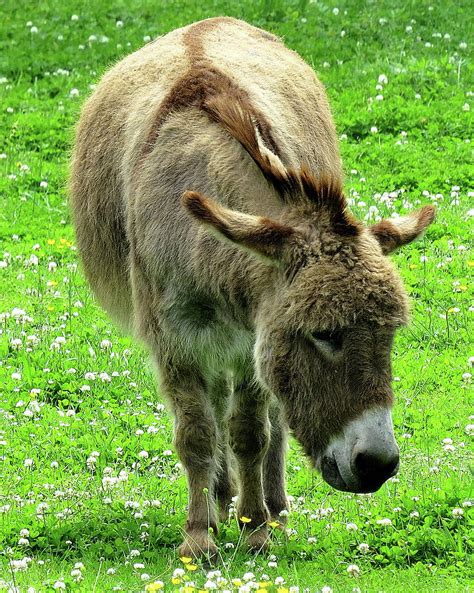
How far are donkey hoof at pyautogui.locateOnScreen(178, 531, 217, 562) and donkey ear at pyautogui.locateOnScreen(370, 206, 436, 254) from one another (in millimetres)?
1760

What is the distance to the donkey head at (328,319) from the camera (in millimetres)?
4828

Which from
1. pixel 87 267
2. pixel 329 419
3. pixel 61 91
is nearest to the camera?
pixel 329 419

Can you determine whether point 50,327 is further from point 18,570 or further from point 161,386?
point 18,570

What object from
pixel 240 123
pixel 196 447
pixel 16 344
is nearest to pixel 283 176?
pixel 240 123

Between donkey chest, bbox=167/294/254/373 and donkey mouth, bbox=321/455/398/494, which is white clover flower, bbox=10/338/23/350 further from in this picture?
donkey mouth, bbox=321/455/398/494

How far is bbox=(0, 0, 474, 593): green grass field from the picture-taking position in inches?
226

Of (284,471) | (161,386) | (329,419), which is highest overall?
(329,419)

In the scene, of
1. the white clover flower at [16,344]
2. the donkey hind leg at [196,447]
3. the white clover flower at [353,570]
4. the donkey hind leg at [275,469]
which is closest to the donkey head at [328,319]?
the white clover flower at [353,570]

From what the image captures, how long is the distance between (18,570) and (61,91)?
9.31 m

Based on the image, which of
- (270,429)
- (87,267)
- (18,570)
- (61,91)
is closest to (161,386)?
(270,429)

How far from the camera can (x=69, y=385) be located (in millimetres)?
7930

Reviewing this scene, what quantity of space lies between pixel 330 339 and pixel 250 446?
151cm

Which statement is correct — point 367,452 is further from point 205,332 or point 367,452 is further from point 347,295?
point 205,332

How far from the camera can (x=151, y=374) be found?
811 cm
